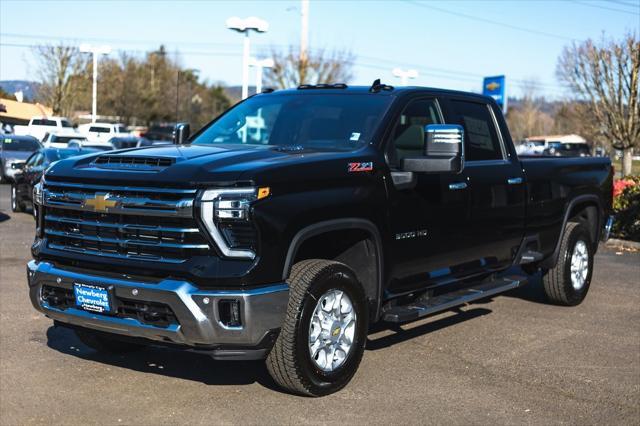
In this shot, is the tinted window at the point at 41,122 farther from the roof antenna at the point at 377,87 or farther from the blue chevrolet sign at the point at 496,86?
the roof antenna at the point at 377,87

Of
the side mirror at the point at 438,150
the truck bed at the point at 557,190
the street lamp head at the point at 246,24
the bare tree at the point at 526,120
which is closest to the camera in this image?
the side mirror at the point at 438,150

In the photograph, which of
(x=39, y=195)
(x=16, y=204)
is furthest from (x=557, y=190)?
(x=16, y=204)

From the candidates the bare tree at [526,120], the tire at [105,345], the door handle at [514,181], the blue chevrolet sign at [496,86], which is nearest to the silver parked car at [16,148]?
the blue chevrolet sign at [496,86]

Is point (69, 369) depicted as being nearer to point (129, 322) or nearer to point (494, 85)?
point (129, 322)

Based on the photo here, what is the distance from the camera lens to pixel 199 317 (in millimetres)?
4707

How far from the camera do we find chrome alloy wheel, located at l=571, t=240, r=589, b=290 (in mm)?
8531

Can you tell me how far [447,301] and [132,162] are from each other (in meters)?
2.62

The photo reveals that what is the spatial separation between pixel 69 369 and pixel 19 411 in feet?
3.00

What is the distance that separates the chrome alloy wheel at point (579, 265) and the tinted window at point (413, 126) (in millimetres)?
2669

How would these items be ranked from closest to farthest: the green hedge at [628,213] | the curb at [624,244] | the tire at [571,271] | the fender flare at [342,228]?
the fender flare at [342,228], the tire at [571,271], the curb at [624,244], the green hedge at [628,213]

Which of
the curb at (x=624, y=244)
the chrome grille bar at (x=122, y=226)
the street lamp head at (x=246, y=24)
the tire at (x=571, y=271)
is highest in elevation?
the street lamp head at (x=246, y=24)

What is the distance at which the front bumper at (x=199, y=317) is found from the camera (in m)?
4.72

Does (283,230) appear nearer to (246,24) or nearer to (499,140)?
(499,140)

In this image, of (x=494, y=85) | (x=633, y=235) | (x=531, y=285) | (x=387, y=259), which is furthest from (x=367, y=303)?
(x=494, y=85)
